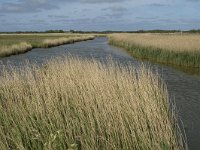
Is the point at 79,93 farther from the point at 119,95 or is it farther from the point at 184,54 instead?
the point at 184,54

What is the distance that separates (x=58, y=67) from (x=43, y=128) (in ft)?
13.9

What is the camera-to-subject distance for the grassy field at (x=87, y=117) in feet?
18.5

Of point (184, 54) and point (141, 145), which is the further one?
point (184, 54)

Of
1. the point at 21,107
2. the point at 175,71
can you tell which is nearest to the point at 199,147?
the point at 21,107

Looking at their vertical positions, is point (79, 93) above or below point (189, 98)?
above

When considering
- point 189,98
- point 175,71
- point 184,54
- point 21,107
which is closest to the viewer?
point 21,107

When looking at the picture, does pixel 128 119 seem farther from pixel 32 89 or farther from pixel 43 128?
pixel 32 89

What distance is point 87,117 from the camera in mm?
6617

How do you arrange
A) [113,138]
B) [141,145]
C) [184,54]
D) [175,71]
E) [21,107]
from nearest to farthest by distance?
1. [141,145]
2. [113,138]
3. [21,107]
4. [175,71]
5. [184,54]

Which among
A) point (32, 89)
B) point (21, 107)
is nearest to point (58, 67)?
point (32, 89)

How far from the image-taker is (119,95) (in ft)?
24.6

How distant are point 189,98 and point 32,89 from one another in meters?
5.86

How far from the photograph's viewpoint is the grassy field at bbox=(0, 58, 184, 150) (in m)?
5.64

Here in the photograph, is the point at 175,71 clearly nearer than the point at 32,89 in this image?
No
